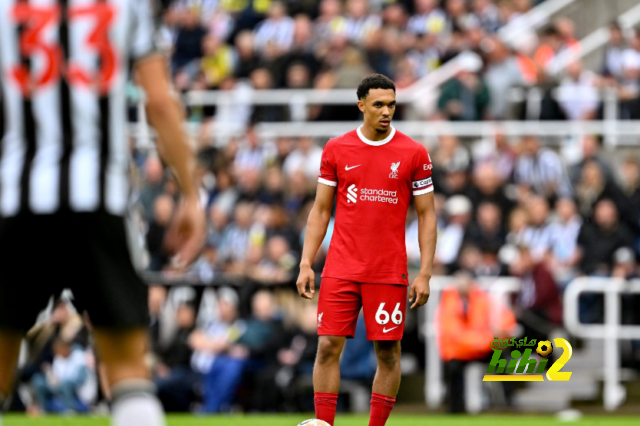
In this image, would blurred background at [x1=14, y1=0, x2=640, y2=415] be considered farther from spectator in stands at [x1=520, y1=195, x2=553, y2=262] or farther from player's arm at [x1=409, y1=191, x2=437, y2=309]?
player's arm at [x1=409, y1=191, x2=437, y2=309]

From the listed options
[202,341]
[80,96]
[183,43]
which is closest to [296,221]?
[202,341]

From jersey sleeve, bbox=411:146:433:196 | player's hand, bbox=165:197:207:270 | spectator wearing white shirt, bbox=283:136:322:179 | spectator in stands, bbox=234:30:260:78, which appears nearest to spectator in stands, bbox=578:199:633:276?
spectator wearing white shirt, bbox=283:136:322:179

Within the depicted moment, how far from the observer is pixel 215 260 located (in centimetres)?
1609

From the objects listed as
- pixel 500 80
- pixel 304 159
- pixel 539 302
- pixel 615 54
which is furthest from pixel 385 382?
pixel 615 54

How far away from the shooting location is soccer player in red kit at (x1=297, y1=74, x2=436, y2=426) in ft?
24.3

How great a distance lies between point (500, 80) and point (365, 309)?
11.1 m

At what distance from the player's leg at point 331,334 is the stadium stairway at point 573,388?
299 inches

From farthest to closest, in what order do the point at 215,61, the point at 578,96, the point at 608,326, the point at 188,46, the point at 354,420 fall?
1. the point at 188,46
2. the point at 215,61
3. the point at 578,96
4. the point at 608,326
5. the point at 354,420

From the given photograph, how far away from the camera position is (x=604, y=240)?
1473cm

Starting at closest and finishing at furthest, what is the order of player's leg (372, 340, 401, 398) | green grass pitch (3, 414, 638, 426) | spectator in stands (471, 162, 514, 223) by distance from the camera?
player's leg (372, 340, 401, 398)
green grass pitch (3, 414, 638, 426)
spectator in stands (471, 162, 514, 223)

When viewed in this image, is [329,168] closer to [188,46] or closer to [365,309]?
[365,309]

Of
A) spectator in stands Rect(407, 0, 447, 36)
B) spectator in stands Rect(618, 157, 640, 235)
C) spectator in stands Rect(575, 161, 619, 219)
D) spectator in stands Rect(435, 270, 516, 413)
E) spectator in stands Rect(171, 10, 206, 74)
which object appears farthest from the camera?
spectator in stands Rect(171, 10, 206, 74)

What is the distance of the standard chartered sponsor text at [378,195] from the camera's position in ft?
24.4

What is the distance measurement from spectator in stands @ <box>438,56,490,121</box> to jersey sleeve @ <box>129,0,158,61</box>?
13.9 meters
